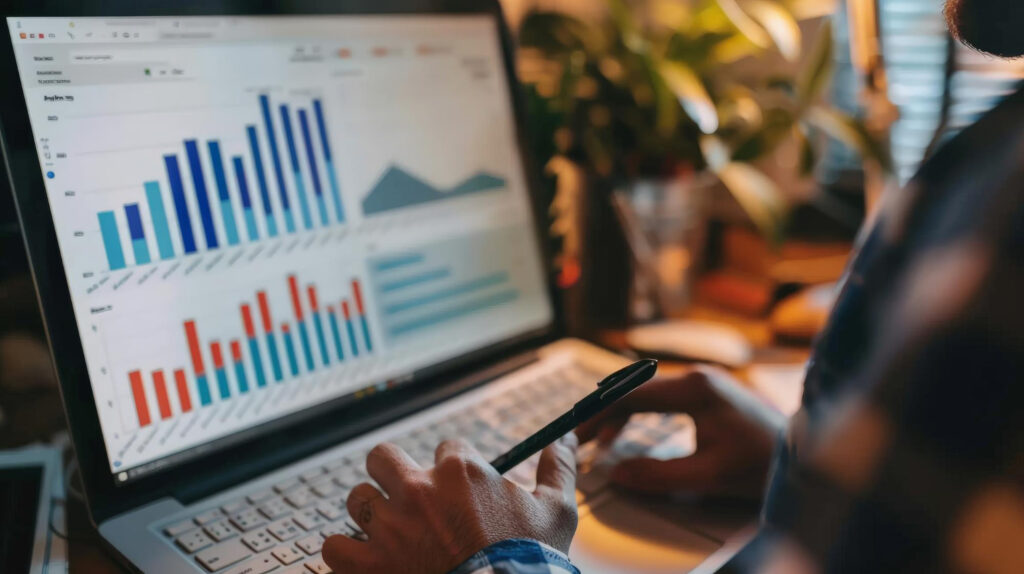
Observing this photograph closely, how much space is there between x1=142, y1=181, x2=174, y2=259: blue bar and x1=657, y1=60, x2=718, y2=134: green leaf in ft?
1.86

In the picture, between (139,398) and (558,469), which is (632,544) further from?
(139,398)

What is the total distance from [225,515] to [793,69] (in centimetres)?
108

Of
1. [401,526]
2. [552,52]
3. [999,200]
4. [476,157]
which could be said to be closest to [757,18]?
[552,52]

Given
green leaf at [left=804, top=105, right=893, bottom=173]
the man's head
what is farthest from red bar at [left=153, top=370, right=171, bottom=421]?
green leaf at [left=804, top=105, right=893, bottom=173]

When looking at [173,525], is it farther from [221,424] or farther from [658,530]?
[658,530]

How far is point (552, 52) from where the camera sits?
1.04m

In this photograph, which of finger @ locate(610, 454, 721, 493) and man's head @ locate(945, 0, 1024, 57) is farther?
finger @ locate(610, 454, 721, 493)

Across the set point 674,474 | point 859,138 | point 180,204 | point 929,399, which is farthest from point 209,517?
point 859,138

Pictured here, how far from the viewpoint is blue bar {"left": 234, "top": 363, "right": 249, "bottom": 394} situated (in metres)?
0.56

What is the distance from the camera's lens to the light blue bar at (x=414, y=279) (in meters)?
0.65

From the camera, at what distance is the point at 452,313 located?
70 cm

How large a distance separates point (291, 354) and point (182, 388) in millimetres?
89

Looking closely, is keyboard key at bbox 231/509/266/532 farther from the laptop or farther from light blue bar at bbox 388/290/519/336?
light blue bar at bbox 388/290/519/336

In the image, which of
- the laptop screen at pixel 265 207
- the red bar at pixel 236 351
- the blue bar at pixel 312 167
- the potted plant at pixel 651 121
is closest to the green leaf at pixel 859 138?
the potted plant at pixel 651 121
